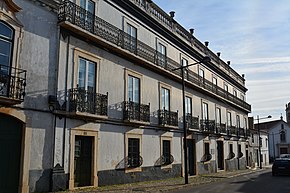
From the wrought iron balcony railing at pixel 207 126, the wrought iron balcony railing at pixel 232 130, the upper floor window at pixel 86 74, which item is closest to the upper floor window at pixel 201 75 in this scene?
the wrought iron balcony railing at pixel 207 126

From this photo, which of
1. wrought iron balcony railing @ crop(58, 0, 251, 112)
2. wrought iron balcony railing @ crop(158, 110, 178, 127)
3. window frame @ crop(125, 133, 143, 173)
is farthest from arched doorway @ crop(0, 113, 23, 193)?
wrought iron balcony railing @ crop(158, 110, 178, 127)

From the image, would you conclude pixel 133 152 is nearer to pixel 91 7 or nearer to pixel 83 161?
pixel 83 161

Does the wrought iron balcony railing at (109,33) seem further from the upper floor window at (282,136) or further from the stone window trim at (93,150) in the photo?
the upper floor window at (282,136)

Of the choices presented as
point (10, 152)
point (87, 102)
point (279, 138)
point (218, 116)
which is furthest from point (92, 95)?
point (279, 138)

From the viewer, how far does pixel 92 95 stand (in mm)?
12570

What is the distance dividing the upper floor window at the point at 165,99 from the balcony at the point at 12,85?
9853mm

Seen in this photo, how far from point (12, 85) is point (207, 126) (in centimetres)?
1677

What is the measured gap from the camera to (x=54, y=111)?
435 inches

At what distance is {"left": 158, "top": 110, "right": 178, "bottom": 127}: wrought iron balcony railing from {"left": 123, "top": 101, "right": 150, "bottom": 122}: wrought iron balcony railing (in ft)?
5.08

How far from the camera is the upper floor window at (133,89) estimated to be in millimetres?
15543

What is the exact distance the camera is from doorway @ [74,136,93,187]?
12102mm

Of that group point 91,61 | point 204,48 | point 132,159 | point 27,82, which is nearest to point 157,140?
point 132,159

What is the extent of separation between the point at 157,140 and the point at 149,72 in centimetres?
397

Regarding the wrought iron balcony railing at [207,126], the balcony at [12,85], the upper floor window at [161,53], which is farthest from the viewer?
the wrought iron balcony railing at [207,126]
